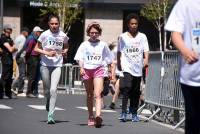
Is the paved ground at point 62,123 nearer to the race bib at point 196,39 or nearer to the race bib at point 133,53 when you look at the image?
the race bib at point 133,53

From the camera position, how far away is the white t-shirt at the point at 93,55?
12.6 meters

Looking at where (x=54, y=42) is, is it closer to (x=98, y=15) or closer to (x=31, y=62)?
(x=31, y=62)

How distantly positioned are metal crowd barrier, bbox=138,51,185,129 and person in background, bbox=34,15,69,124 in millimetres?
1931

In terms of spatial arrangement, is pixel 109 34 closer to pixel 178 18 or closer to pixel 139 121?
pixel 139 121

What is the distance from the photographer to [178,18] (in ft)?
19.4

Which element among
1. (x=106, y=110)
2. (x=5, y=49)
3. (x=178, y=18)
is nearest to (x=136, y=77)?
(x=106, y=110)

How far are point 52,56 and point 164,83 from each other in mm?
2296

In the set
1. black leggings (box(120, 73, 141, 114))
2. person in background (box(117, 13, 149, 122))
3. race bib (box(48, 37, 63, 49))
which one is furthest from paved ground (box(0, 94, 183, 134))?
race bib (box(48, 37, 63, 49))

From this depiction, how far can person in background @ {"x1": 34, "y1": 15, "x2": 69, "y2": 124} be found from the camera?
41.7 ft

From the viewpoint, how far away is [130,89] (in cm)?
1359

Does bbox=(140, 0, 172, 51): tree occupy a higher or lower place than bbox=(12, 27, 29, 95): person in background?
higher

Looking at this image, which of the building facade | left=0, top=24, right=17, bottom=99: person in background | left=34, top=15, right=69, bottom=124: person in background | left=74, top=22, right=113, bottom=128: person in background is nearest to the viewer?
left=74, top=22, right=113, bottom=128: person in background

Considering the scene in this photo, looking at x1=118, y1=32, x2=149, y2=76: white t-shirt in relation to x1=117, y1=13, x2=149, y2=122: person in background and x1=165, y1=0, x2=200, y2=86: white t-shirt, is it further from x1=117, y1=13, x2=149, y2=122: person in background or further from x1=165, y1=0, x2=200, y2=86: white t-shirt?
x1=165, y1=0, x2=200, y2=86: white t-shirt

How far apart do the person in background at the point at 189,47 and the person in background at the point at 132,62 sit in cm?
760
